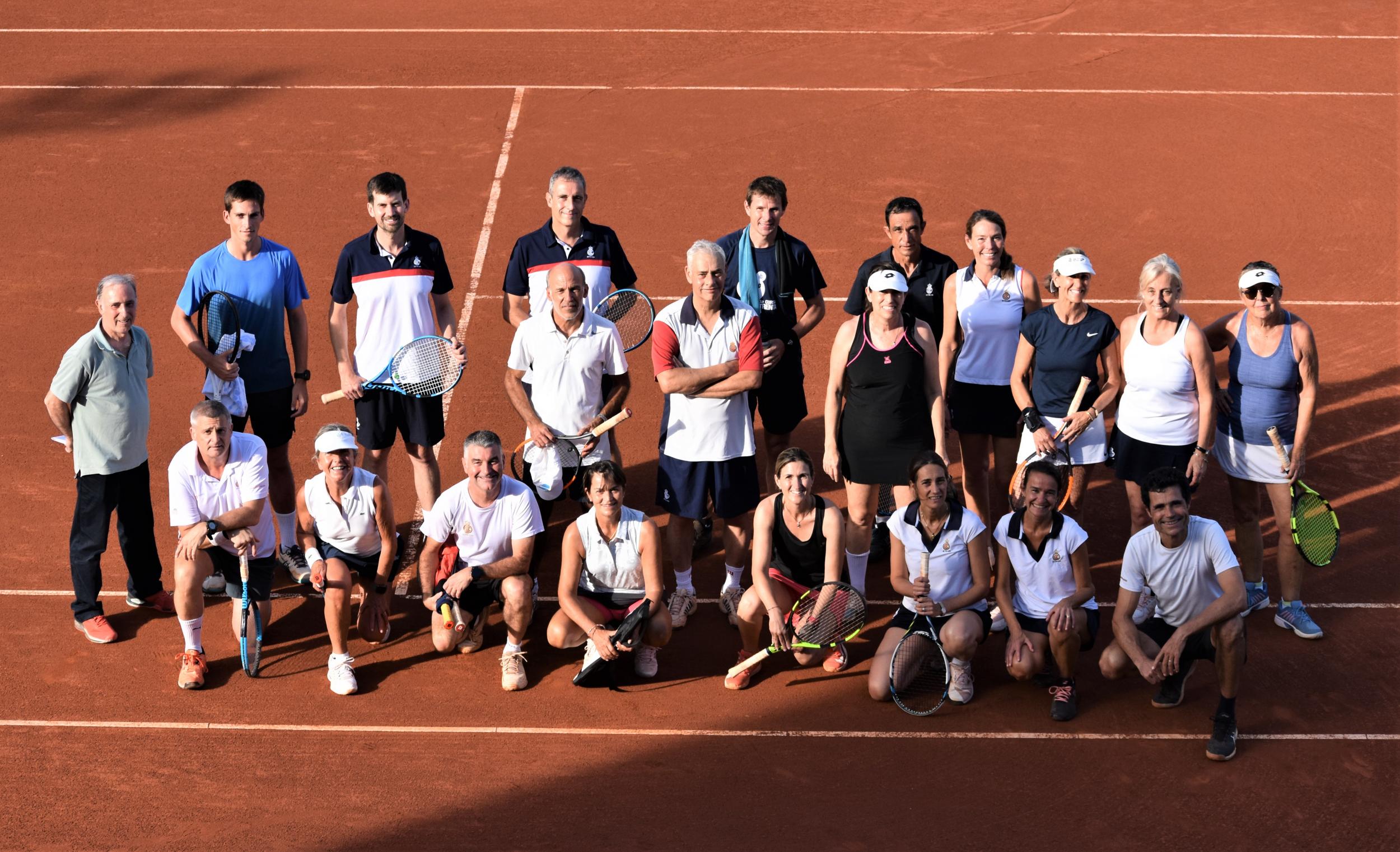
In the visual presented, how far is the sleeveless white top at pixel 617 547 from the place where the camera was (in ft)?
28.0

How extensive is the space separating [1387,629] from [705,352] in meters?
4.47

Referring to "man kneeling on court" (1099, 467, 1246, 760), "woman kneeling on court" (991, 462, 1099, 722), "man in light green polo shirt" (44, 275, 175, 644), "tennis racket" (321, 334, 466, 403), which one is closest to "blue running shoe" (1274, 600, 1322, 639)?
"man kneeling on court" (1099, 467, 1246, 760)

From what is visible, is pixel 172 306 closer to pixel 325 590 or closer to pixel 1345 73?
pixel 325 590

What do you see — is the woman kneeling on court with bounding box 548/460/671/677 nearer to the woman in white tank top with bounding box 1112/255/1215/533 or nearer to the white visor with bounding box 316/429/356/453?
the white visor with bounding box 316/429/356/453

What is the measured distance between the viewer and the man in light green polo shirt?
A: 342 inches

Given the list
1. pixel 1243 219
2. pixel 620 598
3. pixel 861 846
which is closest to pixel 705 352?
pixel 620 598

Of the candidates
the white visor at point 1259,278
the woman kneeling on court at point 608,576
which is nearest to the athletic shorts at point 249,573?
the woman kneeling on court at point 608,576

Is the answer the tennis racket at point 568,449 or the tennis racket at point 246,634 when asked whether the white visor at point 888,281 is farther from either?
the tennis racket at point 246,634

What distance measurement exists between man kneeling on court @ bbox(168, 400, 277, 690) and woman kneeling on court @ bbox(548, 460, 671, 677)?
1.82 m

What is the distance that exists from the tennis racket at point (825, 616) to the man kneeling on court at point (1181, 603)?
4.73ft

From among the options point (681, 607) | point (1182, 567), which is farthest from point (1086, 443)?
point (681, 607)

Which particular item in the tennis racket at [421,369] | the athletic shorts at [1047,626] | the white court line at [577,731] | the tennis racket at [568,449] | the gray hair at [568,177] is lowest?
the white court line at [577,731]

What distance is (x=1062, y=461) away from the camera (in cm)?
900

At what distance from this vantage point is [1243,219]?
48.9 ft
